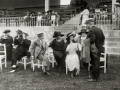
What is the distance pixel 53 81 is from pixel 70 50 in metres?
1.25

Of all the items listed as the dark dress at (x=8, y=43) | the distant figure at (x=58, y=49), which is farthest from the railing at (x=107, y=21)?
the dark dress at (x=8, y=43)

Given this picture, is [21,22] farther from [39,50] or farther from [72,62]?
[72,62]

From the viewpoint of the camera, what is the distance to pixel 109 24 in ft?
41.6

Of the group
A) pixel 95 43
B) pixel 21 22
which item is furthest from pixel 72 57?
pixel 21 22

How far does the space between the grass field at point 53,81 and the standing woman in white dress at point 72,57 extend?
0.89 ft

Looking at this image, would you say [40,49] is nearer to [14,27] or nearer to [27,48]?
[27,48]

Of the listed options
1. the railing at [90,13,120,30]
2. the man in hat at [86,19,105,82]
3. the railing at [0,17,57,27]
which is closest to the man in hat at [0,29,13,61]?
the man in hat at [86,19,105,82]

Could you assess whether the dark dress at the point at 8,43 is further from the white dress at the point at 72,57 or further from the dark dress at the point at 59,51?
the white dress at the point at 72,57

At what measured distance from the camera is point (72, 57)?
665 cm

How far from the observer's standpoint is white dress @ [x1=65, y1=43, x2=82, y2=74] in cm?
A: 658

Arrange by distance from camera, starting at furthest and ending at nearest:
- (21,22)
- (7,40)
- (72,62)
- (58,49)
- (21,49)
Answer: (21,22)
(7,40)
(21,49)
(58,49)
(72,62)

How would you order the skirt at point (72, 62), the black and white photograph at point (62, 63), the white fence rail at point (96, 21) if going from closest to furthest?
the black and white photograph at point (62, 63) → the skirt at point (72, 62) → the white fence rail at point (96, 21)

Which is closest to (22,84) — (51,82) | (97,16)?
(51,82)

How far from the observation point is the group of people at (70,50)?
19.7 ft
